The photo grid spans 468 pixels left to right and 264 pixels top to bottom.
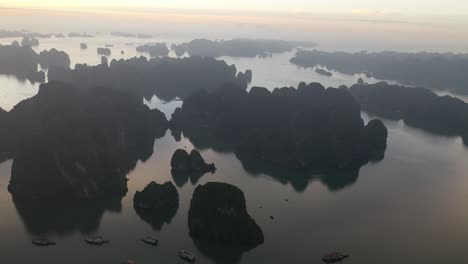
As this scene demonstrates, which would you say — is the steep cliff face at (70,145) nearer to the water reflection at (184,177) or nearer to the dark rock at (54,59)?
the water reflection at (184,177)

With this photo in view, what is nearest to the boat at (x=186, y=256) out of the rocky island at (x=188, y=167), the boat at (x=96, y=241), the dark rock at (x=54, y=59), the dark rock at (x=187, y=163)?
the boat at (x=96, y=241)

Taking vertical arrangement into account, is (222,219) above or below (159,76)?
below

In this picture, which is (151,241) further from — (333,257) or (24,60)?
(24,60)

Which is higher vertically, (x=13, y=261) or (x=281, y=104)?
(x=281, y=104)

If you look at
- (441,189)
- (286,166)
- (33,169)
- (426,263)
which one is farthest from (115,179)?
(441,189)

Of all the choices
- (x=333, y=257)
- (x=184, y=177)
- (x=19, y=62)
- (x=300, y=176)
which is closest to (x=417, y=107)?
(x=300, y=176)

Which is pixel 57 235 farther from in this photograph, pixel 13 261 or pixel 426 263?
pixel 426 263

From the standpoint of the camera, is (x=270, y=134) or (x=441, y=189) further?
(x=270, y=134)
